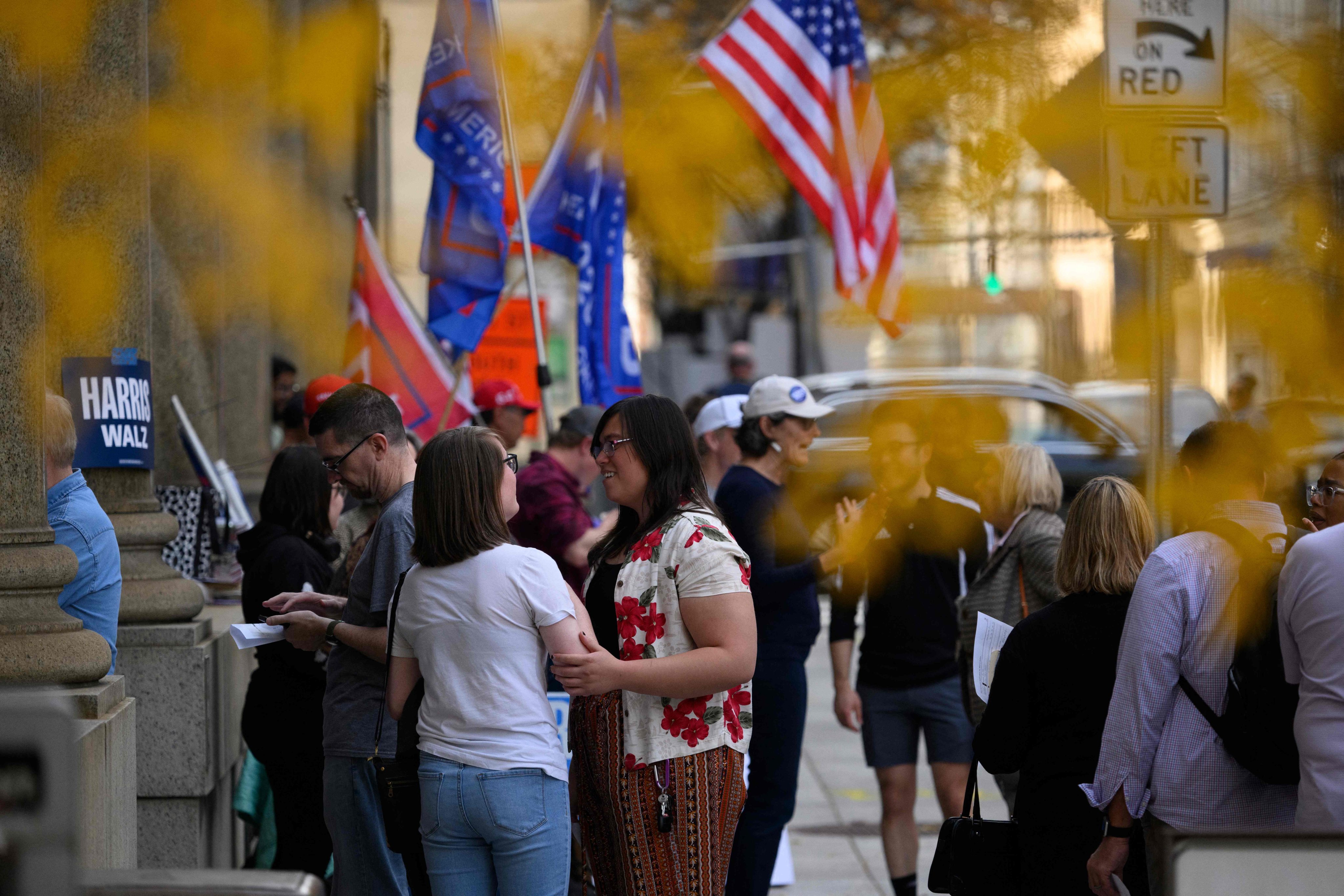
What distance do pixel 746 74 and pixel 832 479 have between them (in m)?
7.91

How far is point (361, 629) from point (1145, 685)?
2060 mm

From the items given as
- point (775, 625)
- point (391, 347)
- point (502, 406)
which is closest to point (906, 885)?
point (775, 625)

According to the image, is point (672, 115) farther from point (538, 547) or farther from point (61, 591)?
point (61, 591)

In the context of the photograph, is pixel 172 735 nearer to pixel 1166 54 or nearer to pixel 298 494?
pixel 298 494

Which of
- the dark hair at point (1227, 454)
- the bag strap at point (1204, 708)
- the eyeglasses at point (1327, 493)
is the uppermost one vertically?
the dark hair at point (1227, 454)

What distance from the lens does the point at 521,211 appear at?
24.3ft

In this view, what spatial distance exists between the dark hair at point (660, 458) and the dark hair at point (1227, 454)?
4.25 feet

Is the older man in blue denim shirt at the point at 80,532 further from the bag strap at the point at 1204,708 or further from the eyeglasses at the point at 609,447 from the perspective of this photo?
the bag strap at the point at 1204,708

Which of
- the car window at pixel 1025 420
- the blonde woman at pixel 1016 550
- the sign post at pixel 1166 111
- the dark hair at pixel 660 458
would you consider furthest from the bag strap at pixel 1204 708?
the car window at pixel 1025 420

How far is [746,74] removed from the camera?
800 cm

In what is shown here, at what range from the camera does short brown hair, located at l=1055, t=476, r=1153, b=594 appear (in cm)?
386

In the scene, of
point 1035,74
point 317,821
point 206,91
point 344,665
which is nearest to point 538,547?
point 317,821

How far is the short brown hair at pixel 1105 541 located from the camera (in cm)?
386

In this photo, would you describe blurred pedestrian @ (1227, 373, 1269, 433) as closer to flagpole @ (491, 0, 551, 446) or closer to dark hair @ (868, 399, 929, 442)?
dark hair @ (868, 399, 929, 442)
